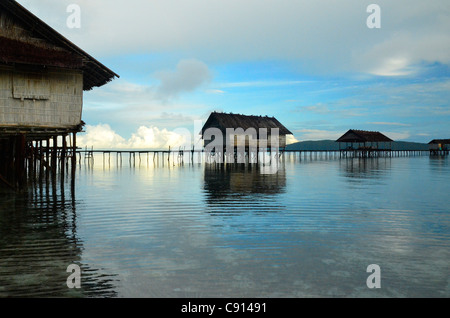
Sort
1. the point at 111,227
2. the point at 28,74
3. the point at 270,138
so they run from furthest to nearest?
the point at 270,138
the point at 28,74
the point at 111,227

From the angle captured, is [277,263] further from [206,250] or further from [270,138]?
[270,138]

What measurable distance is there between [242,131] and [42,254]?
34574 mm

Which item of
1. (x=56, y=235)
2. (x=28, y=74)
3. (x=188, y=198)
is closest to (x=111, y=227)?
(x=56, y=235)

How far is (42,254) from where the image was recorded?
247 inches

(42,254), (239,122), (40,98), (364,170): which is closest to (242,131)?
(239,122)

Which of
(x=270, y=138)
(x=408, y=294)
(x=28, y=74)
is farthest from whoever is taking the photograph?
(x=270, y=138)

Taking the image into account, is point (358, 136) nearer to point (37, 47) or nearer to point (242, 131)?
→ point (242, 131)

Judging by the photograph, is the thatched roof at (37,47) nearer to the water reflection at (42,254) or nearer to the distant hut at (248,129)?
the water reflection at (42,254)

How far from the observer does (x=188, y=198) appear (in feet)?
44.4

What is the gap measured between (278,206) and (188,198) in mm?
3833

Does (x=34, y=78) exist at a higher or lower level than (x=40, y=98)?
higher

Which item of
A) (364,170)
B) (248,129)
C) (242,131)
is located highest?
(248,129)

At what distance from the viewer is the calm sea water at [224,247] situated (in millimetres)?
4895

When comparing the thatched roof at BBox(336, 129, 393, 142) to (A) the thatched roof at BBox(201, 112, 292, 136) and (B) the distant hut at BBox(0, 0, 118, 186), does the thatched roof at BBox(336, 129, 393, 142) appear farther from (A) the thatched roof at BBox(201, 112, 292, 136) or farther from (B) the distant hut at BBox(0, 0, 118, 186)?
(B) the distant hut at BBox(0, 0, 118, 186)
